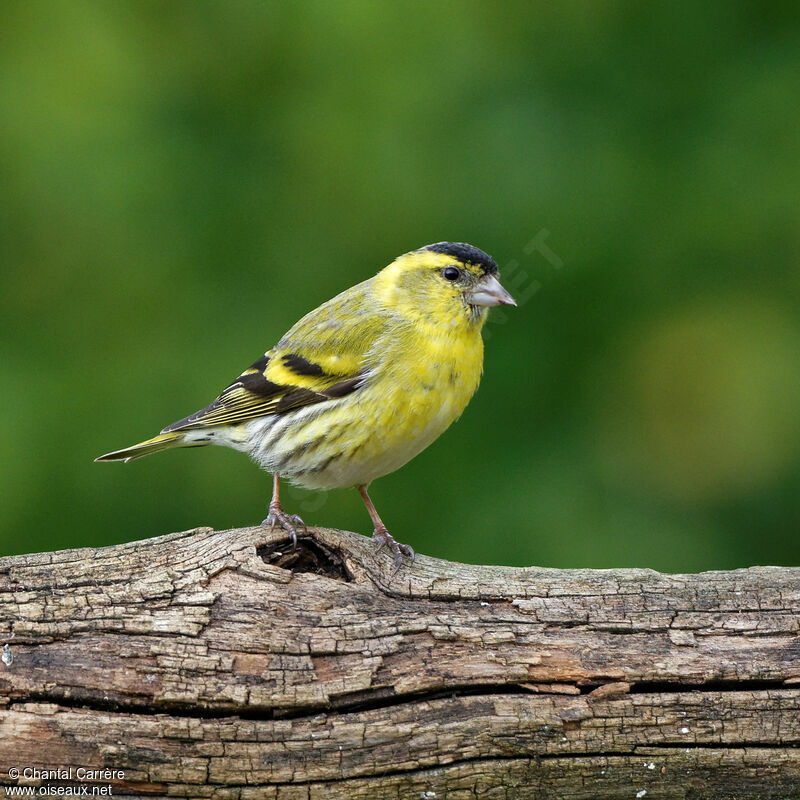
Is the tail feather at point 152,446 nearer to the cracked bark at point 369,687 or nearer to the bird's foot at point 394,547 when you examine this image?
the bird's foot at point 394,547

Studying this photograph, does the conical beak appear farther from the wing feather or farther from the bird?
the wing feather

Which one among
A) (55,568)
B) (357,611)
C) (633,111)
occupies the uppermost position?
(633,111)

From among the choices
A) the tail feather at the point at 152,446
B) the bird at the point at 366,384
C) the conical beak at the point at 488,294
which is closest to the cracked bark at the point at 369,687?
the bird at the point at 366,384

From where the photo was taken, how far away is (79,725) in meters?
3.33

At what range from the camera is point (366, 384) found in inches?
183

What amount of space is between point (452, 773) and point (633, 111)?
3718mm

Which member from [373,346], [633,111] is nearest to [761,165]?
[633,111]

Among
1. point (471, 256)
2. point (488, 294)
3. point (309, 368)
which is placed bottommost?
point (309, 368)

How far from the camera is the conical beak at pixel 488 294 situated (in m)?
4.74

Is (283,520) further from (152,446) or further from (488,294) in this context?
(488,294)

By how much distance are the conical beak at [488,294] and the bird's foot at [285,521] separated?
123 cm

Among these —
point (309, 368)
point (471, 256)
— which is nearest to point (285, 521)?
point (309, 368)

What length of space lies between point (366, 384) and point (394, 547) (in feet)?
2.28

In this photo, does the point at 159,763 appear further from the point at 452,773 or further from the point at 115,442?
the point at 115,442
